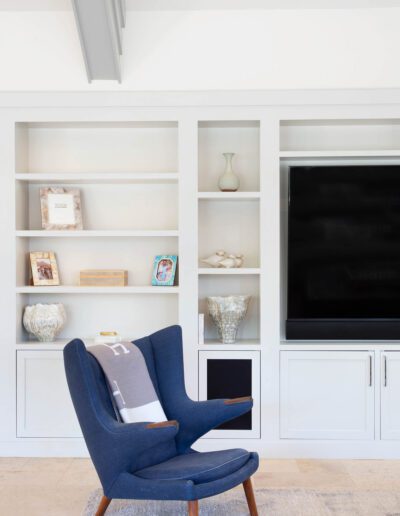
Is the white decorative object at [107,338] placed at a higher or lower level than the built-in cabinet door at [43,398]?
higher

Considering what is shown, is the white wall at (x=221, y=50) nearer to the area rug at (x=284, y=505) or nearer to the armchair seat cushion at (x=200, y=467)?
the armchair seat cushion at (x=200, y=467)

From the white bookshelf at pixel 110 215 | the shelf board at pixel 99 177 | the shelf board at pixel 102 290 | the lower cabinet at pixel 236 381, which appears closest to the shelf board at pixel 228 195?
the shelf board at pixel 99 177

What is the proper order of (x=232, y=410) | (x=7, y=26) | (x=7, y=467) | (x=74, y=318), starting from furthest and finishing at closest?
(x=74, y=318) → (x=7, y=26) → (x=7, y=467) → (x=232, y=410)

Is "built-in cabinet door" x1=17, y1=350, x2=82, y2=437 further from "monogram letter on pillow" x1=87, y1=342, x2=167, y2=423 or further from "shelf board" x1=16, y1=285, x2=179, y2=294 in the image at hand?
"monogram letter on pillow" x1=87, y1=342, x2=167, y2=423

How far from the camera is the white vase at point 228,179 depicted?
434cm

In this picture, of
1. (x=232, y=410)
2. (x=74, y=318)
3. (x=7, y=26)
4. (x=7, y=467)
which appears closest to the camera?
(x=232, y=410)

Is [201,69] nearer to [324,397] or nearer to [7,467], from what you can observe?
[324,397]

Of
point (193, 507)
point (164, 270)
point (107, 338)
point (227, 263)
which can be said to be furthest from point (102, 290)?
point (193, 507)

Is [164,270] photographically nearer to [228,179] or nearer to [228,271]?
[228,271]

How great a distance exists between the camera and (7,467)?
13.3 ft

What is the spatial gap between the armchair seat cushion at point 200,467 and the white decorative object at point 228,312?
4.17ft

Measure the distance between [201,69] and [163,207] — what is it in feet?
3.16

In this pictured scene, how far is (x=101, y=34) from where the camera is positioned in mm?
3961

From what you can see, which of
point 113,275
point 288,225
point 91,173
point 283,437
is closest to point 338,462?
point 283,437
